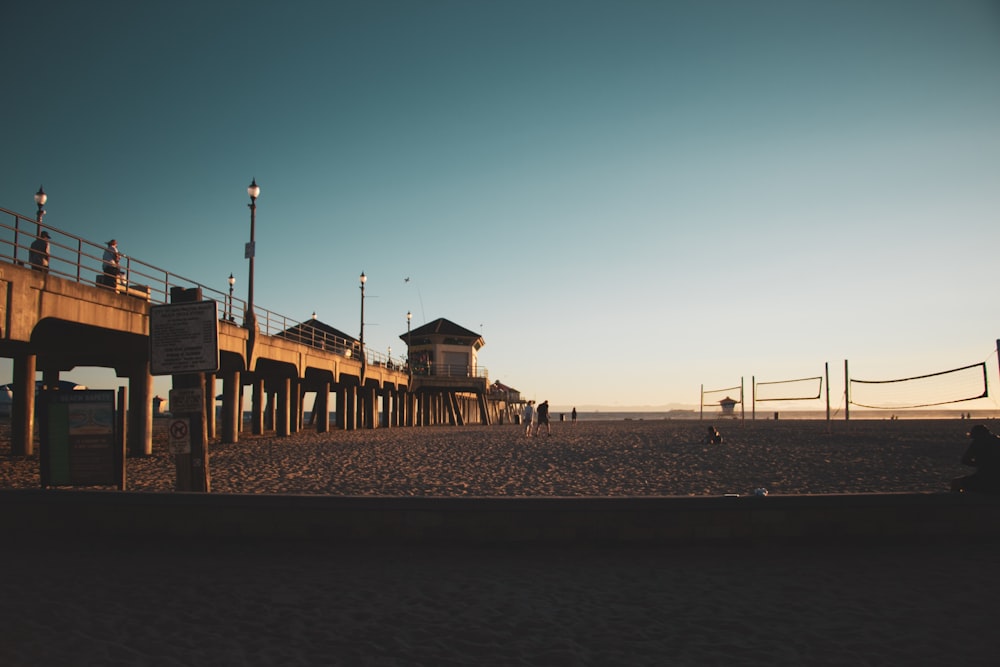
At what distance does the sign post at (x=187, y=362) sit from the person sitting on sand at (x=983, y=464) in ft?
28.7

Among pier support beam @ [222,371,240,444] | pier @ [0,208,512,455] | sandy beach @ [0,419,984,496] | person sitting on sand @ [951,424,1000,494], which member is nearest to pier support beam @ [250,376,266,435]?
pier @ [0,208,512,455]

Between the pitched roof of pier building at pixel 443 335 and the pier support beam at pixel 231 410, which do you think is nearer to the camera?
the pier support beam at pixel 231 410

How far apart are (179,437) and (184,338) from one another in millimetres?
1277

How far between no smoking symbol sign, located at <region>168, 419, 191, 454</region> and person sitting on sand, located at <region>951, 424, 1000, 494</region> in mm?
9090

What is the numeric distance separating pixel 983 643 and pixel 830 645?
88 centimetres

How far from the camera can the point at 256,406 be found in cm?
3438

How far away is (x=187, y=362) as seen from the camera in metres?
8.82

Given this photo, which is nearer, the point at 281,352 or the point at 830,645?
the point at 830,645

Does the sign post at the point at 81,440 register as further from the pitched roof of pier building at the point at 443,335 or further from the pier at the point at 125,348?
the pitched roof of pier building at the point at 443,335

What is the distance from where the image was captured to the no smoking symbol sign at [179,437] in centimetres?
877

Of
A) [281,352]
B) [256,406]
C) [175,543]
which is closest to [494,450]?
[281,352]

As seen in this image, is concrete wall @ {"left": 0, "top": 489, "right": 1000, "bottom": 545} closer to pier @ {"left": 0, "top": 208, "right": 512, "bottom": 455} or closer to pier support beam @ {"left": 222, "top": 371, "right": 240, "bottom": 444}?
pier @ {"left": 0, "top": 208, "right": 512, "bottom": 455}

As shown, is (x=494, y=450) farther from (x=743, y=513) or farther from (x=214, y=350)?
(x=743, y=513)

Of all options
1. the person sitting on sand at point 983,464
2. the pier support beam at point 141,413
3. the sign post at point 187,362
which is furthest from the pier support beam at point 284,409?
the person sitting on sand at point 983,464
